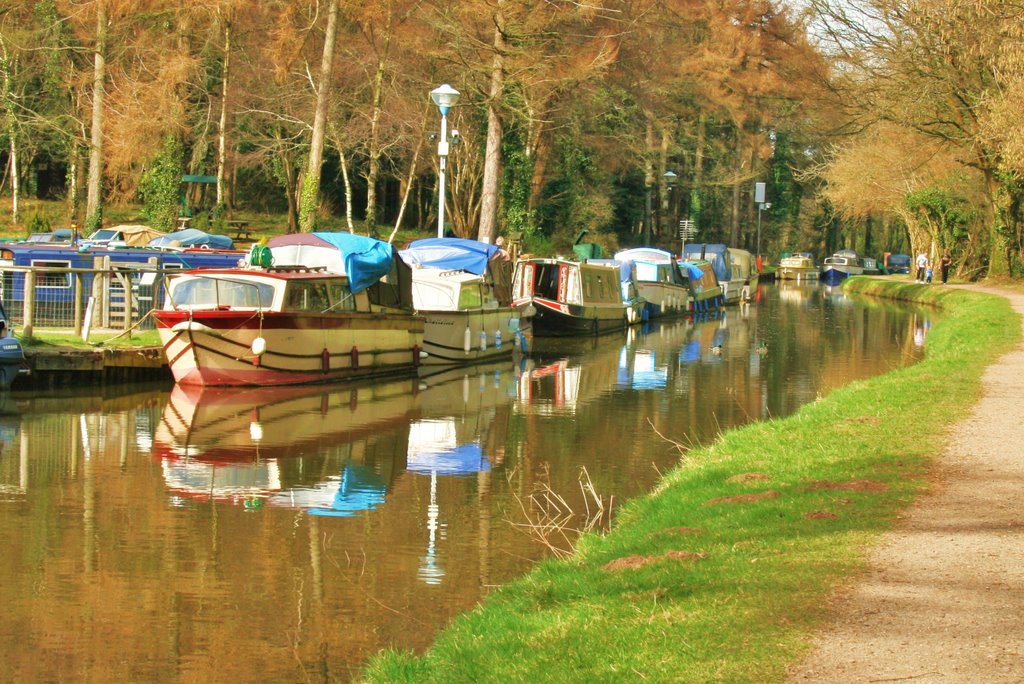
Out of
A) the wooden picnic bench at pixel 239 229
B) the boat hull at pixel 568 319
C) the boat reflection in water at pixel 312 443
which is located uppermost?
the wooden picnic bench at pixel 239 229

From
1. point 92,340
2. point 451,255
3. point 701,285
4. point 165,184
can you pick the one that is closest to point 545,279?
point 451,255

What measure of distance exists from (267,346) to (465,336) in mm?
6995

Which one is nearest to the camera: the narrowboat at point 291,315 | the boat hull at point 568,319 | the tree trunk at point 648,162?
the narrowboat at point 291,315

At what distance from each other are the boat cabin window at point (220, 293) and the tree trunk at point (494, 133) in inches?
644

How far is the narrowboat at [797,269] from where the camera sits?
291ft

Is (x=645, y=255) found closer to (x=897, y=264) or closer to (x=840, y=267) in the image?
(x=840, y=267)

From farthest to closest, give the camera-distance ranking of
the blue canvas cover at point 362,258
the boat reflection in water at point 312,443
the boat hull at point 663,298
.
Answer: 1. the boat hull at point 663,298
2. the blue canvas cover at point 362,258
3. the boat reflection in water at point 312,443

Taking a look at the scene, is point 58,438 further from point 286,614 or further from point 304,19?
point 304,19

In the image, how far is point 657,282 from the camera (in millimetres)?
48281

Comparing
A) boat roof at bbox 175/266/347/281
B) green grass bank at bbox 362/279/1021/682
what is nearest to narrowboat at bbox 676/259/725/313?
boat roof at bbox 175/266/347/281

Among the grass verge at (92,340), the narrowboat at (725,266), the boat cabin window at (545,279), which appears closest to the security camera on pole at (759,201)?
the narrowboat at (725,266)

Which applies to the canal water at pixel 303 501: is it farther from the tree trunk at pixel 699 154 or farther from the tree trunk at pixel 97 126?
the tree trunk at pixel 699 154

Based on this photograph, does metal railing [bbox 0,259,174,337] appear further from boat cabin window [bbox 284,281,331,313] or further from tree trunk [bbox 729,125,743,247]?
tree trunk [bbox 729,125,743,247]

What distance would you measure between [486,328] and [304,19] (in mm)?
17621
